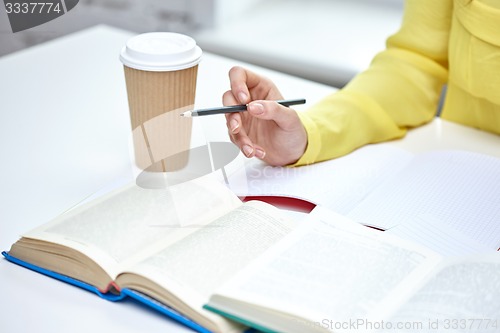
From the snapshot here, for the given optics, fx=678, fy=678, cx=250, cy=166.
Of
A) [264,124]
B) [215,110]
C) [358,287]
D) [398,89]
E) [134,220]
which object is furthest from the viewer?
[398,89]

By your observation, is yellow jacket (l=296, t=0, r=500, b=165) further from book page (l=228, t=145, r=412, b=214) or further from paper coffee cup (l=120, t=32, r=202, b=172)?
paper coffee cup (l=120, t=32, r=202, b=172)

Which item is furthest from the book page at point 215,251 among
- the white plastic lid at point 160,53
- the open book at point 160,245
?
the white plastic lid at point 160,53

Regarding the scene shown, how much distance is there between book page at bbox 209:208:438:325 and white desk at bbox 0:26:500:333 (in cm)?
10

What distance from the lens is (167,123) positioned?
0.90 metres

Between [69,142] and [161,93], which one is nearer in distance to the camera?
[161,93]

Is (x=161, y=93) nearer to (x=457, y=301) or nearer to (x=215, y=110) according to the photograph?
(x=215, y=110)

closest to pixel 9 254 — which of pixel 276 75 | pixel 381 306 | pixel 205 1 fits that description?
pixel 381 306

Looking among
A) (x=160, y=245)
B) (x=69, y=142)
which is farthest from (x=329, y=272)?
(x=69, y=142)

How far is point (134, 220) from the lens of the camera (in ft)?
2.43

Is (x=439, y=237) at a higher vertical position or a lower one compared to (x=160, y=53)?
lower

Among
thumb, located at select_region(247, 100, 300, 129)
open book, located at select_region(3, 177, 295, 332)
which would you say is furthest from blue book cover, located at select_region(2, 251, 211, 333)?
thumb, located at select_region(247, 100, 300, 129)

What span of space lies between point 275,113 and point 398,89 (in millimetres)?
306

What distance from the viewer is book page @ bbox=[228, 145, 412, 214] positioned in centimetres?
85

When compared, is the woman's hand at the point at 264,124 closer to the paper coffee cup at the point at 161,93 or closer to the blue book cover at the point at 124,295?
the paper coffee cup at the point at 161,93
